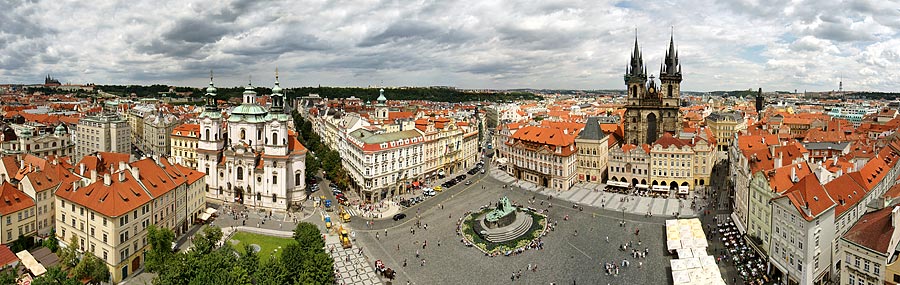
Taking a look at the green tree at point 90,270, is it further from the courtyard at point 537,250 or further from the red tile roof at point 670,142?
the red tile roof at point 670,142

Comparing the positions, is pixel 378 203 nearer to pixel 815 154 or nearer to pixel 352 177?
pixel 352 177

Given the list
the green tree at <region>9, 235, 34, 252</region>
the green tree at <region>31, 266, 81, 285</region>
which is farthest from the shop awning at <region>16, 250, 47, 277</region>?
the green tree at <region>31, 266, 81, 285</region>

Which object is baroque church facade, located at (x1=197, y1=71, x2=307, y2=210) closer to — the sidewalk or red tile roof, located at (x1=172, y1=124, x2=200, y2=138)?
red tile roof, located at (x1=172, y1=124, x2=200, y2=138)

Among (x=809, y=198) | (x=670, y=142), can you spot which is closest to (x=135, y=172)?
(x=809, y=198)

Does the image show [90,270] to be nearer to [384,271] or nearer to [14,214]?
[14,214]

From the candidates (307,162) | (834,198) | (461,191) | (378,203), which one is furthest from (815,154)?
(307,162)

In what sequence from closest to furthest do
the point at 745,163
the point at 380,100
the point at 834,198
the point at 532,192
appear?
the point at 834,198
the point at 745,163
the point at 532,192
the point at 380,100
